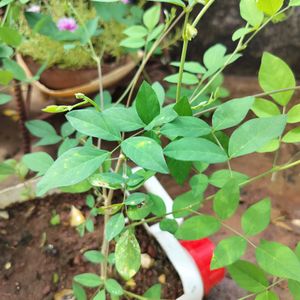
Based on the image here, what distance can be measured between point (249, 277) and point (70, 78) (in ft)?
2.58

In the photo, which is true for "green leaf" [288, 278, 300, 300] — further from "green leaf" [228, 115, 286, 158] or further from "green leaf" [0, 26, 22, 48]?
"green leaf" [0, 26, 22, 48]

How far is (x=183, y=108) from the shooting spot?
496 millimetres

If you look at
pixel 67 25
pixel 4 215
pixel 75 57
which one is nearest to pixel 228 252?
pixel 4 215

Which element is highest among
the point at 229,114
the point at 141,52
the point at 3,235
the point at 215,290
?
the point at 229,114

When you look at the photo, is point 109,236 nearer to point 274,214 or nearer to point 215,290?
point 215,290

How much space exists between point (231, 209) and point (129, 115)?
7.2 inches

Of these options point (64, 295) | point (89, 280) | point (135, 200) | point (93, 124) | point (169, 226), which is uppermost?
→ point (93, 124)

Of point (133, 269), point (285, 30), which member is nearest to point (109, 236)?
point (133, 269)

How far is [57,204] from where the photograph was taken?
925 millimetres

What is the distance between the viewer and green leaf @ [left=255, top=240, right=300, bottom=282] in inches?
20.3

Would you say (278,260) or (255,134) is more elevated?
(255,134)

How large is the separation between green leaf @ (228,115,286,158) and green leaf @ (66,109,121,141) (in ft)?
0.45

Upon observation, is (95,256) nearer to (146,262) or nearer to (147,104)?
(146,262)

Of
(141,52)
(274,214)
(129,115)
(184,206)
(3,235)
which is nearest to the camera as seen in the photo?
(129,115)
